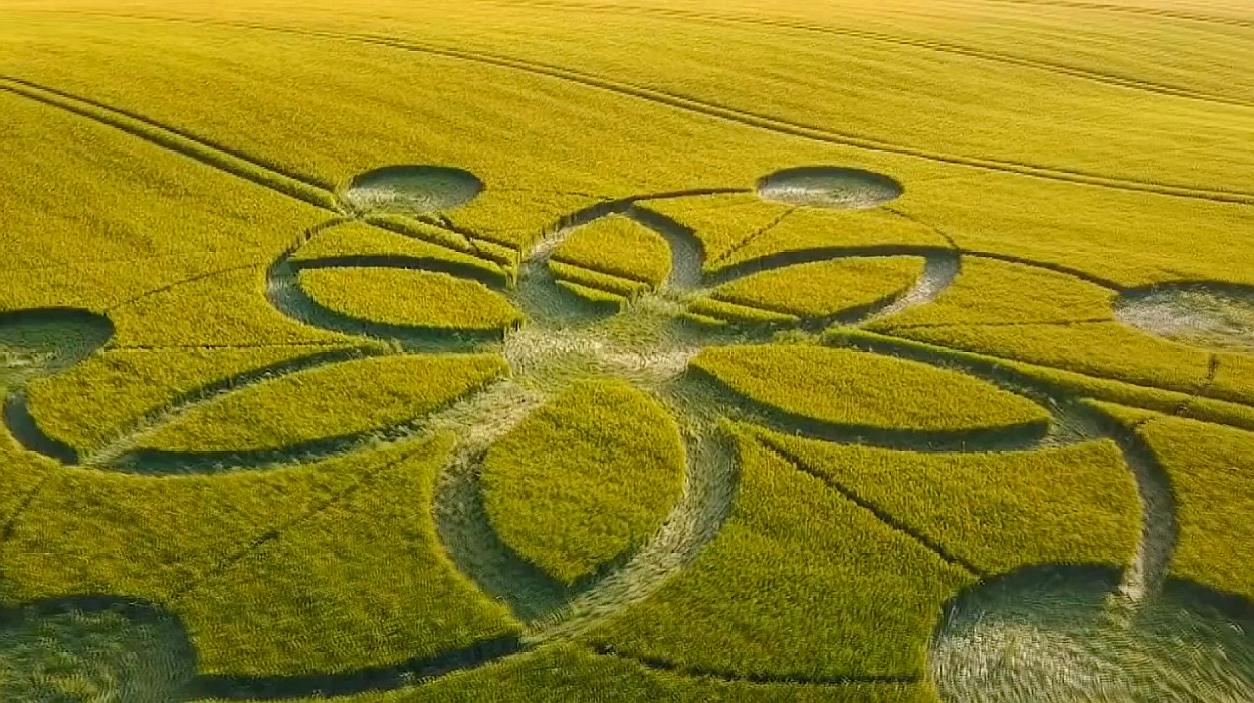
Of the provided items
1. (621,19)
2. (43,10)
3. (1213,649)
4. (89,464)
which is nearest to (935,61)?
(621,19)

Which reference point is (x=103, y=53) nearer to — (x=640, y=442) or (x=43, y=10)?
(x=43, y=10)

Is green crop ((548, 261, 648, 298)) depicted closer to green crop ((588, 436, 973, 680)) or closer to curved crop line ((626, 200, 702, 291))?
curved crop line ((626, 200, 702, 291))

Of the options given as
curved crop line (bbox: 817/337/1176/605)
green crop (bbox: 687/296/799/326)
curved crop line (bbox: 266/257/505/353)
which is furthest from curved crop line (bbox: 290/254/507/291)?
curved crop line (bbox: 817/337/1176/605)

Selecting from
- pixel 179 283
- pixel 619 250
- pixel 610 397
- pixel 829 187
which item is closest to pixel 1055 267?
pixel 829 187

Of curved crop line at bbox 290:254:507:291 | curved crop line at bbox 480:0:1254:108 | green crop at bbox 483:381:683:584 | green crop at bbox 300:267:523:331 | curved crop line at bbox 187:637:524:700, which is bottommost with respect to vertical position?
curved crop line at bbox 187:637:524:700

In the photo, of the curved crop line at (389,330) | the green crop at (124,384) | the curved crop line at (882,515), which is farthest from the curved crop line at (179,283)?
the curved crop line at (882,515)

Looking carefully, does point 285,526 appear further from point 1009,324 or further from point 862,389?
point 1009,324

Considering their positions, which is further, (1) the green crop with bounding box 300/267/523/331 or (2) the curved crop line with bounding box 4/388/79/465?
(1) the green crop with bounding box 300/267/523/331
